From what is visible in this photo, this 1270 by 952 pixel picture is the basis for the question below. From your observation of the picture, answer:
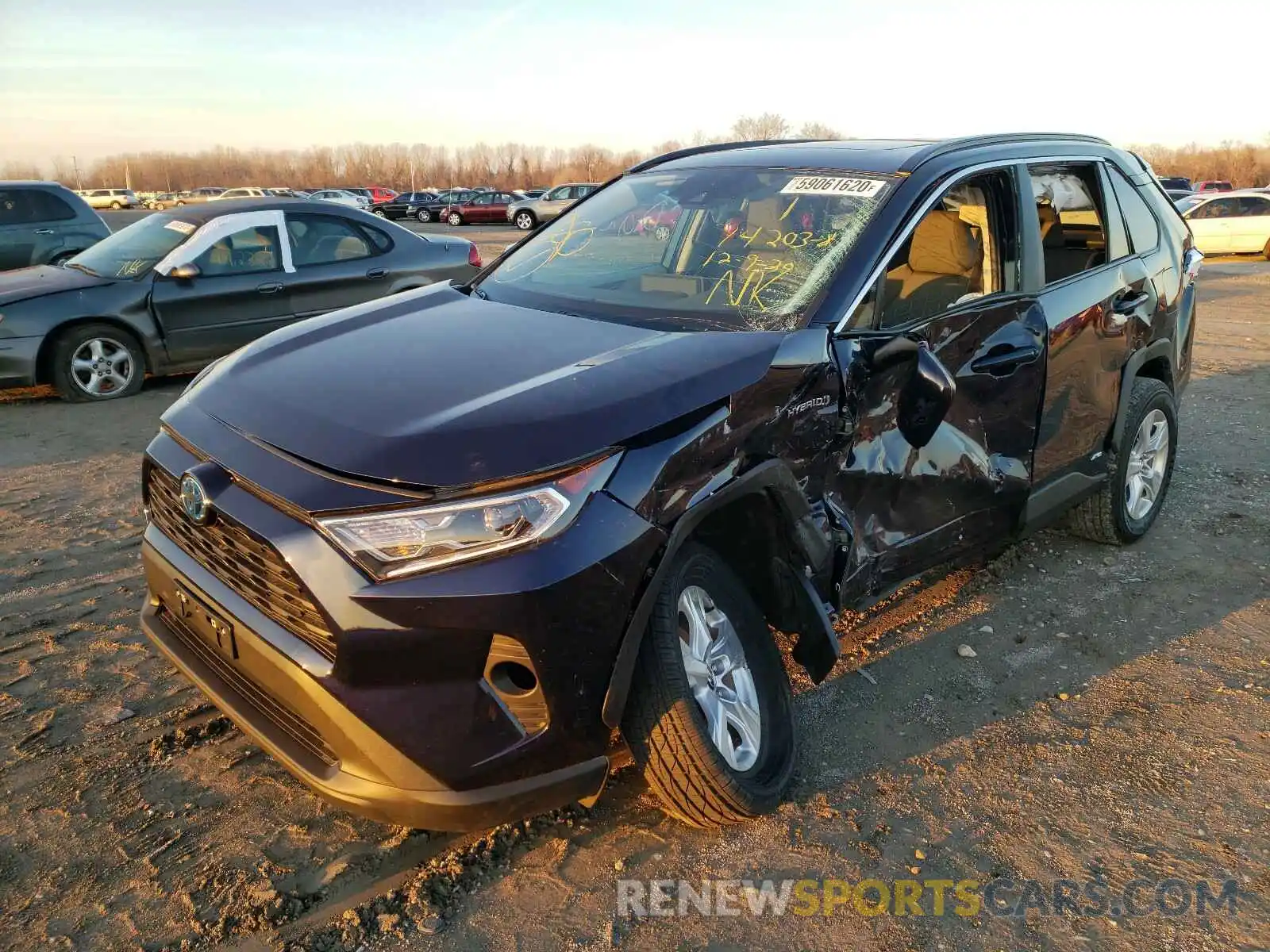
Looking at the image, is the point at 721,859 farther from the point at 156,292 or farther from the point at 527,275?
the point at 156,292

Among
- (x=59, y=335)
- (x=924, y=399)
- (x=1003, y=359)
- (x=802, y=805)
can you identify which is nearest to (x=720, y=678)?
(x=802, y=805)

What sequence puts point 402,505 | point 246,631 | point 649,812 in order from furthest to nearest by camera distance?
point 649,812
point 246,631
point 402,505

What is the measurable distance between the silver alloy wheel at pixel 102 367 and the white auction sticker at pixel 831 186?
6.00m

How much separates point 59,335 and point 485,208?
3242 cm

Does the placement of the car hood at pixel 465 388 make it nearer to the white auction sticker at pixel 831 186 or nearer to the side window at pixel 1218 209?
the white auction sticker at pixel 831 186

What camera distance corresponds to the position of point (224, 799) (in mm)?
2650

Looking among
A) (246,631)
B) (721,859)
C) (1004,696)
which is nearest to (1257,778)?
(1004,696)

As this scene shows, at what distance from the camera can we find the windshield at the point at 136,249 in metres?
7.29

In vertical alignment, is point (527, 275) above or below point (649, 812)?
above

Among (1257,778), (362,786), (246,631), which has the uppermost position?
(246,631)

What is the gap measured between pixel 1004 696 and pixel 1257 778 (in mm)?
777

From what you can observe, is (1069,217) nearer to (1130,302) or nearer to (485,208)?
(1130,302)

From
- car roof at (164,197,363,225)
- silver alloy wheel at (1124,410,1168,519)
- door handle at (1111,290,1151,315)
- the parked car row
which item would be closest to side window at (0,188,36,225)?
the parked car row

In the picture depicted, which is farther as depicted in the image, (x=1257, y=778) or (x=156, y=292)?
(x=156, y=292)
